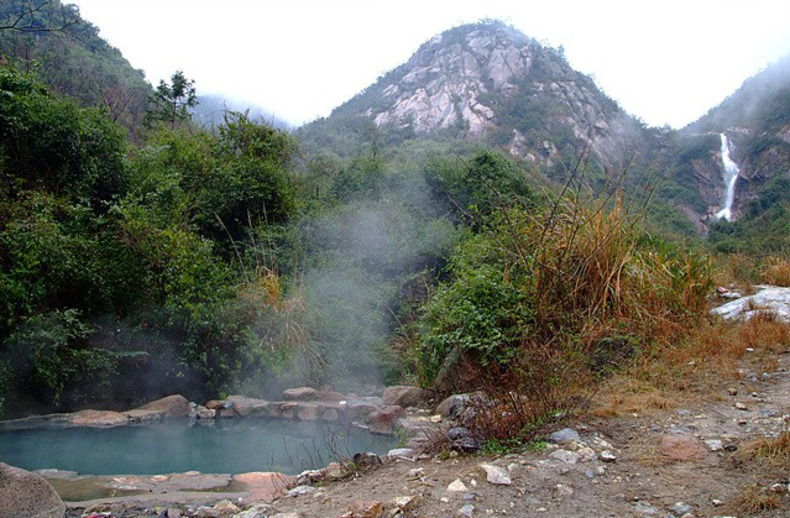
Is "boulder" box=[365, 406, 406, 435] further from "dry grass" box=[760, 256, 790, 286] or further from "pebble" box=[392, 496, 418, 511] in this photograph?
"dry grass" box=[760, 256, 790, 286]

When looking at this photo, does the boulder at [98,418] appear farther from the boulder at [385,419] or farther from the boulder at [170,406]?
the boulder at [385,419]

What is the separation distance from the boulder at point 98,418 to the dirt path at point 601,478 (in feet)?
10.5

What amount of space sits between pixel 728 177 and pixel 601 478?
3323 cm

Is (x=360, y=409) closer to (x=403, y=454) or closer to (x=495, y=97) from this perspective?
(x=403, y=454)

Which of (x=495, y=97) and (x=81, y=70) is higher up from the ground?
(x=495, y=97)

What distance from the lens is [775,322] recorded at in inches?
209

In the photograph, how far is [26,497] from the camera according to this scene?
3.11 metres

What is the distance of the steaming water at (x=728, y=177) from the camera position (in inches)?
1149

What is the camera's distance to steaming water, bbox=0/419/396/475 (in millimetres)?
4965

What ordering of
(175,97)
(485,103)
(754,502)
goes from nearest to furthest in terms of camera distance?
(754,502)
(175,97)
(485,103)

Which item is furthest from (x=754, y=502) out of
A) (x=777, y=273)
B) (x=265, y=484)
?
(x=777, y=273)

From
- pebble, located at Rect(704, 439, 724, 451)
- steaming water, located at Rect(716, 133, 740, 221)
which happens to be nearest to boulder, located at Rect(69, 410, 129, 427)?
pebble, located at Rect(704, 439, 724, 451)

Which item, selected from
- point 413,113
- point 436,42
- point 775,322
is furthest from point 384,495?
point 436,42

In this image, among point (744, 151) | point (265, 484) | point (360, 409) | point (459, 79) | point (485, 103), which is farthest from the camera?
point (459, 79)
